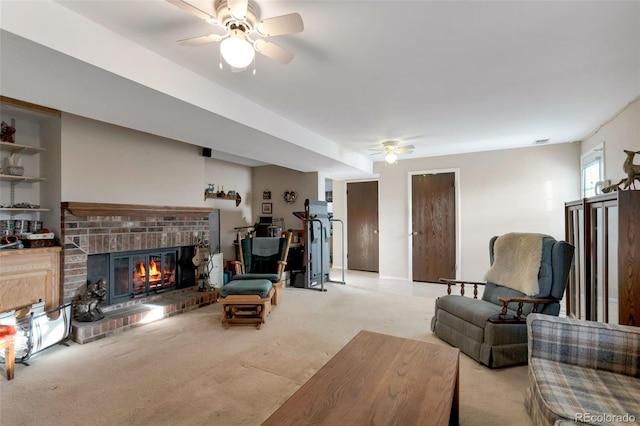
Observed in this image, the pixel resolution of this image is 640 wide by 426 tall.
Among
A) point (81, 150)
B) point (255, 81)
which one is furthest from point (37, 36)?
point (81, 150)

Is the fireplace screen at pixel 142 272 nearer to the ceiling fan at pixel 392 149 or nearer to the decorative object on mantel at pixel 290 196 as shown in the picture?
the decorative object on mantel at pixel 290 196

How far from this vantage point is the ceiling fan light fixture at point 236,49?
4.96ft

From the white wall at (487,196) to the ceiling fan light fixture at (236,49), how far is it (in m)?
→ 4.62

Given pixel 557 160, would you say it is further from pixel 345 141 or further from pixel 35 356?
pixel 35 356

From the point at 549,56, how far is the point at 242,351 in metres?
3.33

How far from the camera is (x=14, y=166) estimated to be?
119 inches

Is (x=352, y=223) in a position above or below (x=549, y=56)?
below

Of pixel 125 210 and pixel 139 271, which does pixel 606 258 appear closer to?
pixel 125 210

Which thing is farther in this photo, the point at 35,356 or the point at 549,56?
the point at 35,356

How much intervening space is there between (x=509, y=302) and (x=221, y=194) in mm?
4664

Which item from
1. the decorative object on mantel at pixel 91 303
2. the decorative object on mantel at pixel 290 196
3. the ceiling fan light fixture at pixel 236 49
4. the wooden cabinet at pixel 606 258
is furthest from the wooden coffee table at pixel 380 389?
the decorative object on mantel at pixel 290 196

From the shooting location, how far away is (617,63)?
2217mm

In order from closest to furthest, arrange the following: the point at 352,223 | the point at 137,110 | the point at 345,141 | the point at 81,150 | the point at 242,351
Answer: the point at 137,110 → the point at 242,351 → the point at 81,150 → the point at 345,141 → the point at 352,223

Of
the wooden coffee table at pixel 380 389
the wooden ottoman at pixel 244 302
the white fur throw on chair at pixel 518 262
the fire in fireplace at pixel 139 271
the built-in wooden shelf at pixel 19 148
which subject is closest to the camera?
the wooden coffee table at pixel 380 389
